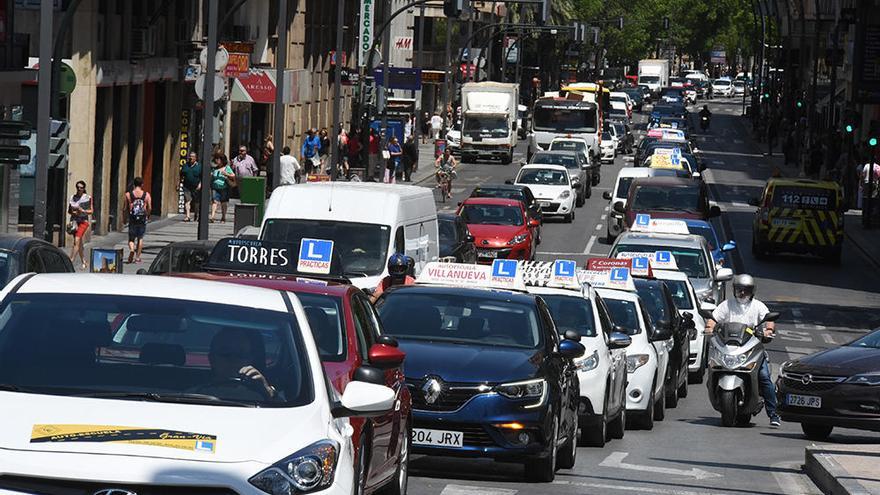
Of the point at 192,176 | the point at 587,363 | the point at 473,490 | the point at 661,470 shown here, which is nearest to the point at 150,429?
the point at 473,490

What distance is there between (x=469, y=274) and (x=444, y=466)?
113 inches

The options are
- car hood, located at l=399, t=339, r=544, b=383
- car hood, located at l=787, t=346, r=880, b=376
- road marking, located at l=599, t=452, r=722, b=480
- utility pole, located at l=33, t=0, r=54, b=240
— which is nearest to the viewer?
car hood, located at l=399, t=339, r=544, b=383

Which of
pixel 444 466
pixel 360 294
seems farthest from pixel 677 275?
pixel 360 294

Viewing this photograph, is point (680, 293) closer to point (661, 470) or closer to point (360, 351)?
point (661, 470)

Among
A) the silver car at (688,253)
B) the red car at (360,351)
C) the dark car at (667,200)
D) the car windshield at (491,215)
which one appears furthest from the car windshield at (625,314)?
the dark car at (667,200)

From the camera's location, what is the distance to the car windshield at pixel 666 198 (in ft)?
137

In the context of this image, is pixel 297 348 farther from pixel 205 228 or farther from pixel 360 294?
pixel 205 228

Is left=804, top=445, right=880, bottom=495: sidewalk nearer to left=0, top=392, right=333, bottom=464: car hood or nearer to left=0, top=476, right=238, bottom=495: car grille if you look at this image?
left=0, top=392, right=333, bottom=464: car hood

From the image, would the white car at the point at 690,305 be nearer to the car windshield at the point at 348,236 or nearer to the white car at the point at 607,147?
the car windshield at the point at 348,236

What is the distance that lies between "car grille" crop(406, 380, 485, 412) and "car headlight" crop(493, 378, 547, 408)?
17 cm

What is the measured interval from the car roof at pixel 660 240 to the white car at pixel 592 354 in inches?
468

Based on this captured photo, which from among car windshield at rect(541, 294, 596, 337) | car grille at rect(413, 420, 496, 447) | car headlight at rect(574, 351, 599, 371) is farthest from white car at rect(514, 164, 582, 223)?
car grille at rect(413, 420, 496, 447)

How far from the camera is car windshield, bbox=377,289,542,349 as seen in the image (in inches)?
592

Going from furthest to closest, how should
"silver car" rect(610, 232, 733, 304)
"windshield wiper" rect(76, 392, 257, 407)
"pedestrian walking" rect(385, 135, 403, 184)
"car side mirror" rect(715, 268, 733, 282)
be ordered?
1. "pedestrian walking" rect(385, 135, 403, 184)
2. "silver car" rect(610, 232, 733, 304)
3. "car side mirror" rect(715, 268, 733, 282)
4. "windshield wiper" rect(76, 392, 257, 407)
